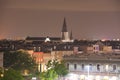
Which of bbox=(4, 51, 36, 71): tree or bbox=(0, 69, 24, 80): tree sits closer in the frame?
bbox=(0, 69, 24, 80): tree

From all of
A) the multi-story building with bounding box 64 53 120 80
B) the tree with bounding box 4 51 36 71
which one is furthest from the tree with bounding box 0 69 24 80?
the multi-story building with bounding box 64 53 120 80

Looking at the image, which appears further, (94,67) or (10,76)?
(94,67)

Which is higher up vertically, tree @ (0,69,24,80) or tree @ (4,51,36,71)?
tree @ (4,51,36,71)

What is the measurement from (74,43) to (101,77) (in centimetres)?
1276

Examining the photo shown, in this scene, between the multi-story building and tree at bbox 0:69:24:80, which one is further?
the multi-story building

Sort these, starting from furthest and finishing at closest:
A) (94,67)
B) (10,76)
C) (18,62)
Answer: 1. (94,67)
2. (18,62)
3. (10,76)

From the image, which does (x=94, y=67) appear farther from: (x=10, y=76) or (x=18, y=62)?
(x=10, y=76)

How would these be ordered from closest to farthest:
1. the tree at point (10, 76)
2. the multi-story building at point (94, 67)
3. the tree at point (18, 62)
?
the tree at point (10, 76)
the tree at point (18, 62)
the multi-story building at point (94, 67)

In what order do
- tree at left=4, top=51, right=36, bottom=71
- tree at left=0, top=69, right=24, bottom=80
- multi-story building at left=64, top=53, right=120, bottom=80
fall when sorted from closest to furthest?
tree at left=0, top=69, right=24, bottom=80 < tree at left=4, top=51, right=36, bottom=71 < multi-story building at left=64, top=53, right=120, bottom=80

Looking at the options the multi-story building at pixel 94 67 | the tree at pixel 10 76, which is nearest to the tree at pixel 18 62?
the multi-story building at pixel 94 67

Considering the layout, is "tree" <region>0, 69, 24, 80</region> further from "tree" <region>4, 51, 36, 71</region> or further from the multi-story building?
the multi-story building

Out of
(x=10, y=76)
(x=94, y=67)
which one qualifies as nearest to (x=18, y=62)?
(x=94, y=67)

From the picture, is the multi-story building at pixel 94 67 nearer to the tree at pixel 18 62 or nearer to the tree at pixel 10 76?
the tree at pixel 18 62

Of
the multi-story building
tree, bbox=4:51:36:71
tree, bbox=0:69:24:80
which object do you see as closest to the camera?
tree, bbox=0:69:24:80
